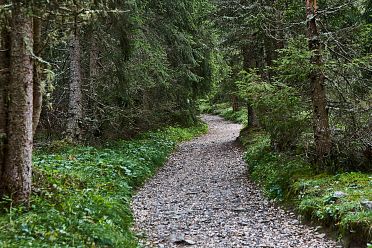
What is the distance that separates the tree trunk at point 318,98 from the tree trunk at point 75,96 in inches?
319

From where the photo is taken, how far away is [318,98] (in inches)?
380

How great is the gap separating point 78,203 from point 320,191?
4.71 metres

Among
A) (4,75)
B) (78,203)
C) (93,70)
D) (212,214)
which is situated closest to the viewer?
(4,75)

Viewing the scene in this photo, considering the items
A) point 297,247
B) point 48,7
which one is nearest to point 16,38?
point 48,7

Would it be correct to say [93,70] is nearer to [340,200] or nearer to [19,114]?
[19,114]

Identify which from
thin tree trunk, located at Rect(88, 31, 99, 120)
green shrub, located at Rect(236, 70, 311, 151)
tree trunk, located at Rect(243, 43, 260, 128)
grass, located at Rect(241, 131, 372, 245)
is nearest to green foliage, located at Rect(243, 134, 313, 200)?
grass, located at Rect(241, 131, 372, 245)

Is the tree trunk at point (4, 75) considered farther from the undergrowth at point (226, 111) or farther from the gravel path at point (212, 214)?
the undergrowth at point (226, 111)

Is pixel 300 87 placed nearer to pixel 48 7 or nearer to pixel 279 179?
pixel 279 179

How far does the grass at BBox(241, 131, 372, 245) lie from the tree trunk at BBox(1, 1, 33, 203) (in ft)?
16.6

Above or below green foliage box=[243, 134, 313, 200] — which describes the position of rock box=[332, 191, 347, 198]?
above

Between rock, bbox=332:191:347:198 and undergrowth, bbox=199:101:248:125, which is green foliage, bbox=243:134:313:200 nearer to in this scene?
rock, bbox=332:191:347:198

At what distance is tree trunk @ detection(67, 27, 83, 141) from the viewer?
14.5 meters

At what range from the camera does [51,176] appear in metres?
8.52

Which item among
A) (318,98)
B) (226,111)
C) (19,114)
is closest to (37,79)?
(19,114)
